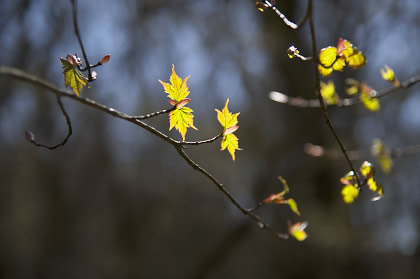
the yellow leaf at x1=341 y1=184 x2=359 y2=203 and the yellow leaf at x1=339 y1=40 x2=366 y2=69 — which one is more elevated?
the yellow leaf at x1=339 y1=40 x2=366 y2=69

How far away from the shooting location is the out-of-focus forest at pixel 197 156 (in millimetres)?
3355

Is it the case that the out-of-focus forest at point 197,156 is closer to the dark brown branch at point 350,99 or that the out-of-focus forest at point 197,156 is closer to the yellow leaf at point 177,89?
the dark brown branch at point 350,99

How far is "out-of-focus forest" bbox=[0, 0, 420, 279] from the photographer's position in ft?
11.0

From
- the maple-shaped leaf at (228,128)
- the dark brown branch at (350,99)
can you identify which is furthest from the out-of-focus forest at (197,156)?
the maple-shaped leaf at (228,128)

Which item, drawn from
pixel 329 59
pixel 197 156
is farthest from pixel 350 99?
pixel 197 156

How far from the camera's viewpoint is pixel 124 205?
14.2 ft

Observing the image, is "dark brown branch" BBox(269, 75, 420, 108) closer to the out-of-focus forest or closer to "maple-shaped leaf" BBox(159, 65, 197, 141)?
"maple-shaped leaf" BBox(159, 65, 197, 141)

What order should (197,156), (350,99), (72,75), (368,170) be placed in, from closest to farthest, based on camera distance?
(72,75)
(368,170)
(350,99)
(197,156)

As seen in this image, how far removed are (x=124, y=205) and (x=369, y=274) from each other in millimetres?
2455

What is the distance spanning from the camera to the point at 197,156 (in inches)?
194

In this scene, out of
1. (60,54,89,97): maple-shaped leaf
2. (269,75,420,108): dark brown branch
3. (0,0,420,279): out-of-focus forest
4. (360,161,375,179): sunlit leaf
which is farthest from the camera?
(0,0,420,279): out-of-focus forest

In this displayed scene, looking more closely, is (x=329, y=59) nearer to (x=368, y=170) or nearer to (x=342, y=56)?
(x=342, y=56)

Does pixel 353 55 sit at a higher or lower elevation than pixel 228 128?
higher

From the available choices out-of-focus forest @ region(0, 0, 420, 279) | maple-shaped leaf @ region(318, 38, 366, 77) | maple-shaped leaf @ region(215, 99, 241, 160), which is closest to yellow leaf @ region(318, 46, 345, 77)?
maple-shaped leaf @ region(318, 38, 366, 77)
